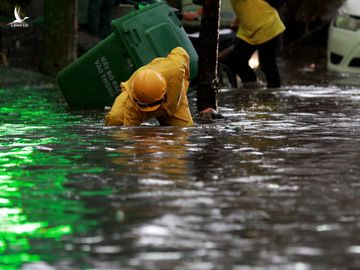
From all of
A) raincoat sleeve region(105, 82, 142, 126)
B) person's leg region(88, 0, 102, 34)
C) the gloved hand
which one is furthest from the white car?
raincoat sleeve region(105, 82, 142, 126)

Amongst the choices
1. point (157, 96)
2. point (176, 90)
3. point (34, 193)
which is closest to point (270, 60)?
point (176, 90)

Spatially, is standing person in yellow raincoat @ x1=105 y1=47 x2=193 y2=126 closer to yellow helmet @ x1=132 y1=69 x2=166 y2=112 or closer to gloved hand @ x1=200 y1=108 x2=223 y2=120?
yellow helmet @ x1=132 y1=69 x2=166 y2=112

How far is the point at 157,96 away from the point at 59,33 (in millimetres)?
7914

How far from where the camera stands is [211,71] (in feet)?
44.0

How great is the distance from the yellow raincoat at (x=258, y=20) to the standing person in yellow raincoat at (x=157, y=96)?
4.65 metres

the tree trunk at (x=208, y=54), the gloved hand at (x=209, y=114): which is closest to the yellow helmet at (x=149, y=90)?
the gloved hand at (x=209, y=114)

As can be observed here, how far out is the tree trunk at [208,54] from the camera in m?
13.3

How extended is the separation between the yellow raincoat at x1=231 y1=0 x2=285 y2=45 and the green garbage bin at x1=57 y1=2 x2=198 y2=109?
327 cm

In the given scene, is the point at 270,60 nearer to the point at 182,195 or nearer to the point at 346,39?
the point at 346,39

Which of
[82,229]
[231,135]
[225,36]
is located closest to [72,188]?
[82,229]

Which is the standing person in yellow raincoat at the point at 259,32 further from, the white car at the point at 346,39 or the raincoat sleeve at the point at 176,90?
the raincoat sleeve at the point at 176,90

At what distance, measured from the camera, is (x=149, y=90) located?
11.6m

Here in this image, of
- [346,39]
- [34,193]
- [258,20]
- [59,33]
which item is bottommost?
[346,39]

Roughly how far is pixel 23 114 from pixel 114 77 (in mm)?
1033
